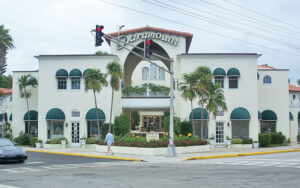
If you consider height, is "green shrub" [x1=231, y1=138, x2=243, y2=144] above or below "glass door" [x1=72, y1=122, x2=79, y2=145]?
below

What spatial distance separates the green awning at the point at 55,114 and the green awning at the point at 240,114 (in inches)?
625

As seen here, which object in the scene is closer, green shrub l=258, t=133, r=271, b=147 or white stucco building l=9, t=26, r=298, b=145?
green shrub l=258, t=133, r=271, b=147

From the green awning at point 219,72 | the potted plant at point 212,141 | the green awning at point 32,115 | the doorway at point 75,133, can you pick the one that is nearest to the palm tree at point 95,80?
the doorway at point 75,133

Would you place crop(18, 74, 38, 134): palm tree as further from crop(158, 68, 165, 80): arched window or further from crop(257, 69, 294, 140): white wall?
crop(257, 69, 294, 140): white wall

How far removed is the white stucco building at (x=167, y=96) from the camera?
114 feet

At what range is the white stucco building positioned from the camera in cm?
3472

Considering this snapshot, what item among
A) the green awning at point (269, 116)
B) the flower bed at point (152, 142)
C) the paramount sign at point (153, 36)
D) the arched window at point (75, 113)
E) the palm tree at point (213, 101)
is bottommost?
the flower bed at point (152, 142)

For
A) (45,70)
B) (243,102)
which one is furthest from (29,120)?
(243,102)

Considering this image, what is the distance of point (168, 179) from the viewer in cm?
1352

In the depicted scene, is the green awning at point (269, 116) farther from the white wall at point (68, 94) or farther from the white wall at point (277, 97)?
the white wall at point (68, 94)

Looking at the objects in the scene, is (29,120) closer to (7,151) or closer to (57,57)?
(57,57)

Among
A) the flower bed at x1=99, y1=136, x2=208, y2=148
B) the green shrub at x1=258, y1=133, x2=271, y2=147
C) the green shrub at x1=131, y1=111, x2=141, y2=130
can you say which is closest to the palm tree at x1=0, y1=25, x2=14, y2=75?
the green shrub at x1=131, y1=111, x2=141, y2=130

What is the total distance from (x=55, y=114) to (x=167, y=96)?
10.9 m

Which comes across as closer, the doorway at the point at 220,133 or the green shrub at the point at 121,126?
the doorway at the point at 220,133
